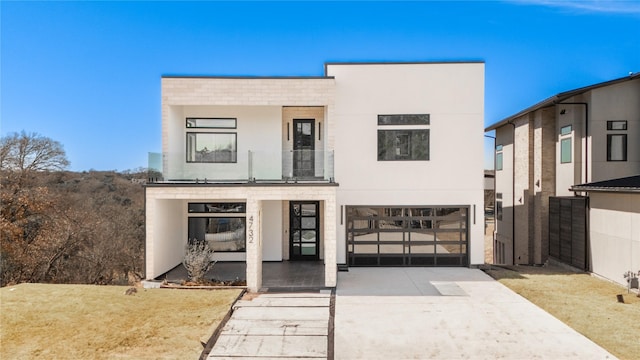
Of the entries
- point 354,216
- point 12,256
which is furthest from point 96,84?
point 354,216

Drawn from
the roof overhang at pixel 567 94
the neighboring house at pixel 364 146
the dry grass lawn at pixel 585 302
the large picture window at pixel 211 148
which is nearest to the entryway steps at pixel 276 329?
the neighboring house at pixel 364 146

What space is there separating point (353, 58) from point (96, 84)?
16.9 meters

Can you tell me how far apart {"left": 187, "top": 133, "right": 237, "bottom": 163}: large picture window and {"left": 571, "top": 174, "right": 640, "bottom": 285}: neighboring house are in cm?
1221

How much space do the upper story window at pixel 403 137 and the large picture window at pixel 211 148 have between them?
5396mm

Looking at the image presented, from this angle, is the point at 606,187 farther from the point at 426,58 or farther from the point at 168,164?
the point at 168,164

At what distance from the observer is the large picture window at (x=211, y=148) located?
40.9ft

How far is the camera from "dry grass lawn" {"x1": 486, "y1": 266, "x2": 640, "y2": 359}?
23.0ft

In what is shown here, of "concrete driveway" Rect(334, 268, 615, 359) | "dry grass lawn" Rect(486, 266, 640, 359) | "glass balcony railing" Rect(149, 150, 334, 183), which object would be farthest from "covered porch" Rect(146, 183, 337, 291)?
"dry grass lawn" Rect(486, 266, 640, 359)

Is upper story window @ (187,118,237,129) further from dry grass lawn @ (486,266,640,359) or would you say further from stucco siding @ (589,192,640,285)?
stucco siding @ (589,192,640,285)

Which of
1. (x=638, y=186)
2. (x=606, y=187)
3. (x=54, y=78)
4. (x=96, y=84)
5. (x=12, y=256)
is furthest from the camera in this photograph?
(x=96, y=84)

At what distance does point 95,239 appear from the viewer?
783 inches

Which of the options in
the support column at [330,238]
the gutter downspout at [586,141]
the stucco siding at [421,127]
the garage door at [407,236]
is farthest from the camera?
the gutter downspout at [586,141]

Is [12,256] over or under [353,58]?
under

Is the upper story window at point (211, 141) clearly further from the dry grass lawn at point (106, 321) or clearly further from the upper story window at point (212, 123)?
the dry grass lawn at point (106, 321)
